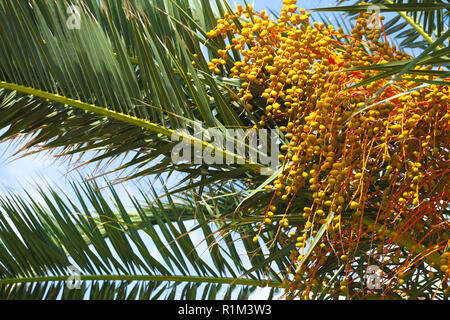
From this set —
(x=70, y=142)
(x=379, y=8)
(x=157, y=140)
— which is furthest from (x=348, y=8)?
(x=70, y=142)

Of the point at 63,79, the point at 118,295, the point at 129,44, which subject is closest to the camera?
the point at 63,79

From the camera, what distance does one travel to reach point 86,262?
2.21m

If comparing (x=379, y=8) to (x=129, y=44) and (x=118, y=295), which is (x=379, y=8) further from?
(x=118, y=295)

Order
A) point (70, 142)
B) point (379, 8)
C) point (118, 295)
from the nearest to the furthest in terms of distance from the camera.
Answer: point (379, 8) < point (70, 142) < point (118, 295)

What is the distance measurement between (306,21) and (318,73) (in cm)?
19

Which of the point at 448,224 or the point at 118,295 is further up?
the point at 448,224
